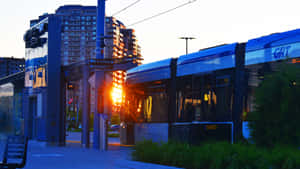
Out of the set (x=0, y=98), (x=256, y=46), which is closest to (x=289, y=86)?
(x=256, y=46)

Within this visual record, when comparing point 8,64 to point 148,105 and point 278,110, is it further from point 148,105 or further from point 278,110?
point 278,110

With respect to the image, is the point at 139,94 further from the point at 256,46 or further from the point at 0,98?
the point at 0,98

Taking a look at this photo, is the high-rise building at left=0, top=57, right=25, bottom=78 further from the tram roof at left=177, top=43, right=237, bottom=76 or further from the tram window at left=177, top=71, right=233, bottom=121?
the tram window at left=177, top=71, right=233, bottom=121

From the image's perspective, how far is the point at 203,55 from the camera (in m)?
18.3

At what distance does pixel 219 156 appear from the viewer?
36.0ft

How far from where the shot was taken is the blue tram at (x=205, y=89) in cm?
1505

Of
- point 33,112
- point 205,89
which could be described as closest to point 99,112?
point 205,89

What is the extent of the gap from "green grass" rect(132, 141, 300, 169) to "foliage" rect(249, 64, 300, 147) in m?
0.38

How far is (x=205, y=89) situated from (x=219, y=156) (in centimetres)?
702

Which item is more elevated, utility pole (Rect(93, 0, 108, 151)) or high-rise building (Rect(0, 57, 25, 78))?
high-rise building (Rect(0, 57, 25, 78))

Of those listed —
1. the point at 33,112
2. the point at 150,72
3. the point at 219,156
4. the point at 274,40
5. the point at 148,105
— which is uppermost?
the point at 274,40

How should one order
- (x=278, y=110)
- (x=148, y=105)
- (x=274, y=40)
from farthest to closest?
Answer: (x=148, y=105)
(x=274, y=40)
(x=278, y=110)

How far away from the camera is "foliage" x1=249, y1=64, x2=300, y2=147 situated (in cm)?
1122

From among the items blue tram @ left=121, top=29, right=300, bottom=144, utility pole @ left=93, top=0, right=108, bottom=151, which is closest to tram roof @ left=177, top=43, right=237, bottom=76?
blue tram @ left=121, top=29, right=300, bottom=144
